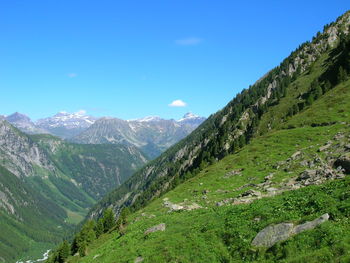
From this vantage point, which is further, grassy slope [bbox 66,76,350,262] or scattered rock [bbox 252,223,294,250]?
scattered rock [bbox 252,223,294,250]

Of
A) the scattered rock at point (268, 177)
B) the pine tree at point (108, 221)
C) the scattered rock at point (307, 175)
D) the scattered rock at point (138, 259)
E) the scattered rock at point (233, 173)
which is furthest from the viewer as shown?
the pine tree at point (108, 221)

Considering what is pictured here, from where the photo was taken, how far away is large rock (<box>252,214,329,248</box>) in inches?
856

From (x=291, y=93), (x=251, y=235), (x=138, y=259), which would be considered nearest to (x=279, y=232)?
(x=251, y=235)

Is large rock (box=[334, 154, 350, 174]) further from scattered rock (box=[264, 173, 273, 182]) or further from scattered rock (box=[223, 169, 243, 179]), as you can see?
scattered rock (box=[223, 169, 243, 179])

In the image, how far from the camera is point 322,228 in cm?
2064

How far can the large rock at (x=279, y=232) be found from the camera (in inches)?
856

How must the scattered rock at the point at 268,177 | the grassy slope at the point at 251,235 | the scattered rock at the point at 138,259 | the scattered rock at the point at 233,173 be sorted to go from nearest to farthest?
the grassy slope at the point at 251,235
the scattered rock at the point at 138,259
the scattered rock at the point at 268,177
the scattered rock at the point at 233,173

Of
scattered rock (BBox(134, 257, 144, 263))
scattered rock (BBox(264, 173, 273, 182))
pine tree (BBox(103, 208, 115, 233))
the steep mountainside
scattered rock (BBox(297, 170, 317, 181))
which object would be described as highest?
the steep mountainside

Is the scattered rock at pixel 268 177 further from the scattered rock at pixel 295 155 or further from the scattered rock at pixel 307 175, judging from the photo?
the scattered rock at pixel 307 175

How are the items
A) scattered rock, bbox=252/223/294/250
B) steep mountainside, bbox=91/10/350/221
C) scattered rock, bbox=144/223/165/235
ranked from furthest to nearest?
steep mountainside, bbox=91/10/350/221 < scattered rock, bbox=144/223/165/235 < scattered rock, bbox=252/223/294/250

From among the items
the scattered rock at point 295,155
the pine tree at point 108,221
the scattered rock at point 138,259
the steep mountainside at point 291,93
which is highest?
the steep mountainside at point 291,93

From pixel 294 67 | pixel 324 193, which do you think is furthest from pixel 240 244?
pixel 294 67

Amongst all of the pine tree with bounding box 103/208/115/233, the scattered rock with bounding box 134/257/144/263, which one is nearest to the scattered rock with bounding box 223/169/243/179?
the scattered rock with bounding box 134/257/144/263

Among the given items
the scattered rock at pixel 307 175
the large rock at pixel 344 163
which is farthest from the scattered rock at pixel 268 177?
the large rock at pixel 344 163
